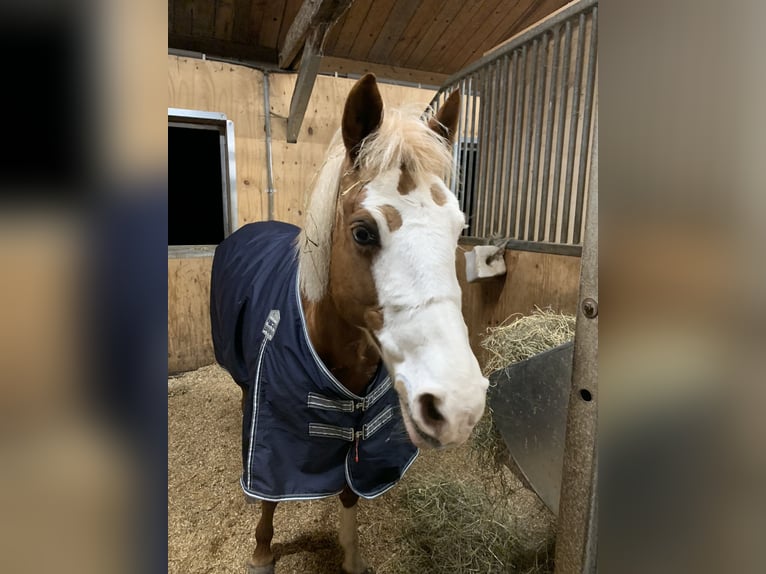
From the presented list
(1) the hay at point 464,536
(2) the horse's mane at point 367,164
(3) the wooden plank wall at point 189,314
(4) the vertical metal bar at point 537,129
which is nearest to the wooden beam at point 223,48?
(3) the wooden plank wall at point 189,314

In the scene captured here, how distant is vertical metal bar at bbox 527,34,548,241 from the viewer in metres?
1.89

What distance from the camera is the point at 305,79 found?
2.59 metres

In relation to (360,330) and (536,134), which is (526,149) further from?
(360,330)

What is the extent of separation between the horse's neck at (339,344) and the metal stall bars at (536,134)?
0.74 m

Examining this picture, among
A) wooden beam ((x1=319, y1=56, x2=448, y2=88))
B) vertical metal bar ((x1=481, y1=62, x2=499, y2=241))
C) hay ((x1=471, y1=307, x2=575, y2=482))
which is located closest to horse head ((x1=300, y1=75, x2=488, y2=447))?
hay ((x1=471, y1=307, x2=575, y2=482))

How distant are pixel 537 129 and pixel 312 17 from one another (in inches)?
52.3

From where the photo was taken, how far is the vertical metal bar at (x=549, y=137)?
5.86 ft

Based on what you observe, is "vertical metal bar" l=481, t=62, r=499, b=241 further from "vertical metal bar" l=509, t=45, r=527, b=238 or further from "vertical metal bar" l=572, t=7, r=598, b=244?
"vertical metal bar" l=572, t=7, r=598, b=244
